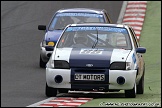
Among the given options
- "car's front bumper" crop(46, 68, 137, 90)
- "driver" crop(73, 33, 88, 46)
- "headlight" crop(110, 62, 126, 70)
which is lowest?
"car's front bumper" crop(46, 68, 137, 90)

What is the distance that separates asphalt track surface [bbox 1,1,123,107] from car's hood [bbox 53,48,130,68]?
79 cm

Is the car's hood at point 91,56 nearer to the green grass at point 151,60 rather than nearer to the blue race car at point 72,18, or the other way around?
the green grass at point 151,60

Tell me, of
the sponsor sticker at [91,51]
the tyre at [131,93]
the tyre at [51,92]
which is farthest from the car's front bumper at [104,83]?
the sponsor sticker at [91,51]

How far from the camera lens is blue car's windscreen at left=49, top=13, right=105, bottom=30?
21.0 m

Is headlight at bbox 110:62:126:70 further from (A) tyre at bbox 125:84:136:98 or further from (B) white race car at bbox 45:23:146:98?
(A) tyre at bbox 125:84:136:98

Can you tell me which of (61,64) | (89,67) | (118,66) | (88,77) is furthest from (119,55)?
(61,64)

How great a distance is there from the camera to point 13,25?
26953 millimetres

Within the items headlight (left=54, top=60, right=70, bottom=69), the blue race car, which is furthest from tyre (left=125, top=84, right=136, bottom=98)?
the blue race car

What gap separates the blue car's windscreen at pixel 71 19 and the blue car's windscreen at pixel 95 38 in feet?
18.9

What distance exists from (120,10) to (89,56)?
15.8 metres

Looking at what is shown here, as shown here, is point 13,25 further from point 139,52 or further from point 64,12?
point 139,52

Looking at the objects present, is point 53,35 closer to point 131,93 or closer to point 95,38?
point 95,38

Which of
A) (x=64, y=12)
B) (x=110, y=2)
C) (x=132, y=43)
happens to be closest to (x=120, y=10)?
(x=110, y=2)

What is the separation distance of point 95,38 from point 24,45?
934 cm
